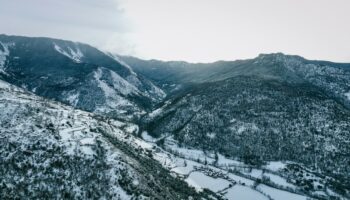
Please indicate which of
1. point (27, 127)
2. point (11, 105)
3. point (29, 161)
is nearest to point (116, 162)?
point (29, 161)

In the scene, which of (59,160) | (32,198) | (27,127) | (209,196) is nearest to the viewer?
(32,198)

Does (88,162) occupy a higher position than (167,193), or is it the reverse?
(88,162)

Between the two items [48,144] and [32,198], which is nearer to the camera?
[32,198]

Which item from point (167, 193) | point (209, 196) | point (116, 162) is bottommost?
point (209, 196)

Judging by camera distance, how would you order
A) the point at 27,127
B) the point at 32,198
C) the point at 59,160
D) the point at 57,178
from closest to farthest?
1. the point at 32,198
2. the point at 57,178
3. the point at 59,160
4. the point at 27,127

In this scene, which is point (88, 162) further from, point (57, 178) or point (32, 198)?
point (32, 198)

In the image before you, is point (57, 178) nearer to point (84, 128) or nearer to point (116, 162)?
point (116, 162)

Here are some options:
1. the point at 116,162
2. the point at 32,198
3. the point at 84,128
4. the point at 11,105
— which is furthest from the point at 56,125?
the point at 32,198
